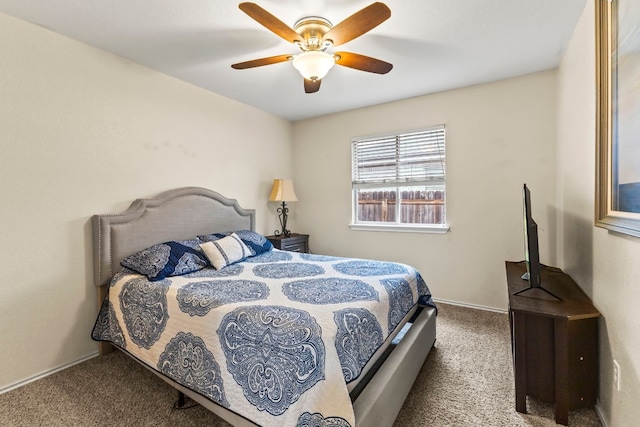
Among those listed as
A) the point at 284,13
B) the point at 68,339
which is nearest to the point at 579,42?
the point at 284,13

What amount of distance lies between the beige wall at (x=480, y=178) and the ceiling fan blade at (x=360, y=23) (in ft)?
6.46

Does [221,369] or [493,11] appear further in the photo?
[493,11]

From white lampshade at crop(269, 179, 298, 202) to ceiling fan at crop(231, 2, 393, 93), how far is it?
184cm

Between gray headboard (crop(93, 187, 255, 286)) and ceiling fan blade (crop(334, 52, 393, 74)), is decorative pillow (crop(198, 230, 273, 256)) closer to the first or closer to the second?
gray headboard (crop(93, 187, 255, 286))

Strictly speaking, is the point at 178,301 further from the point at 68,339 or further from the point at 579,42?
the point at 579,42

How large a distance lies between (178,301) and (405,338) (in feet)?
4.75

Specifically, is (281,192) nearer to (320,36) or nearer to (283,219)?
(283,219)

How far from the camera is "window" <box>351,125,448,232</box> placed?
11.3ft

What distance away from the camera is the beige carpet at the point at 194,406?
1.64 metres

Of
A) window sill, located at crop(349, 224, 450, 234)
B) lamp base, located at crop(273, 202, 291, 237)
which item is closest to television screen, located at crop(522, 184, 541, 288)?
window sill, located at crop(349, 224, 450, 234)

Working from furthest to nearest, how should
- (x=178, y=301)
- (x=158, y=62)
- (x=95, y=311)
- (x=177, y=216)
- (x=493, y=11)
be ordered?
(x=177, y=216) < (x=158, y=62) < (x=95, y=311) < (x=493, y=11) < (x=178, y=301)

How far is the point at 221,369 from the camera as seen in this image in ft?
4.81

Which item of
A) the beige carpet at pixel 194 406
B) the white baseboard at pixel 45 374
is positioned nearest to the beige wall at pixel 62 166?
the white baseboard at pixel 45 374

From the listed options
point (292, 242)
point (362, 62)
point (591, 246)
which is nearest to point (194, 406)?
point (292, 242)
